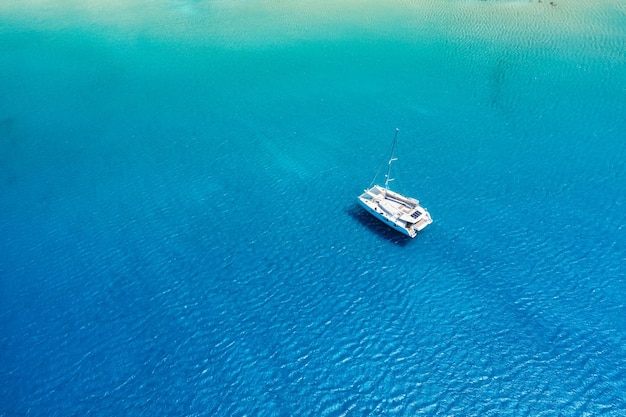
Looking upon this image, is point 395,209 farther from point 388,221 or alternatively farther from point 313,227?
point 313,227

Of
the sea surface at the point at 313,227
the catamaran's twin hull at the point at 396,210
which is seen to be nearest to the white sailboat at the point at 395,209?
the catamaran's twin hull at the point at 396,210

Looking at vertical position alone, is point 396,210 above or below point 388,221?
above

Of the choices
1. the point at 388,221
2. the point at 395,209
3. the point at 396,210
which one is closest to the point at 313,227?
the point at 388,221

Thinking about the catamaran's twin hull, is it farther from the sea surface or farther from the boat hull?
the sea surface

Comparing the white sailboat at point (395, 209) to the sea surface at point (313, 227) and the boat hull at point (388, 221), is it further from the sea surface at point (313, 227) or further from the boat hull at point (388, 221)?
the sea surface at point (313, 227)

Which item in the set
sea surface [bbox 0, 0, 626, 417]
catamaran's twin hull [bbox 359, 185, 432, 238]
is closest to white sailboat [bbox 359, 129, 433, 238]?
catamaran's twin hull [bbox 359, 185, 432, 238]

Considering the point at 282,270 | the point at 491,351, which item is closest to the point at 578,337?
the point at 491,351

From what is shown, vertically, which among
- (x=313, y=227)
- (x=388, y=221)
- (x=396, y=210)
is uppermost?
(x=396, y=210)

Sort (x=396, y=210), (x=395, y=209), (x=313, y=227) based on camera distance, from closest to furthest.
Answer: (x=396, y=210) → (x=395, y=209) → (x=313, y=227)
